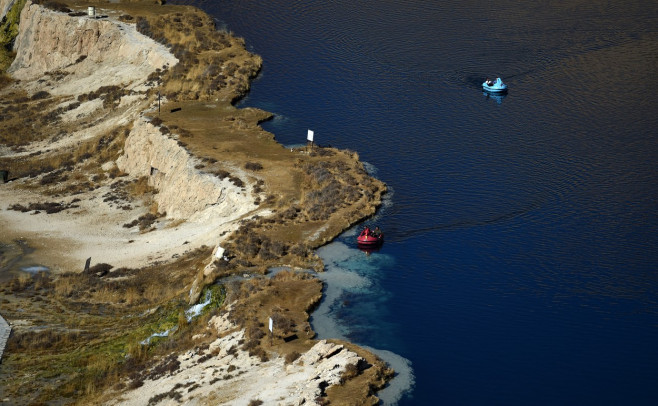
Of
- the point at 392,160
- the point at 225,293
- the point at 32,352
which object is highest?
the point at 392,160

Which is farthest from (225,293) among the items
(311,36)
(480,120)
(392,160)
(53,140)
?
(311,36)

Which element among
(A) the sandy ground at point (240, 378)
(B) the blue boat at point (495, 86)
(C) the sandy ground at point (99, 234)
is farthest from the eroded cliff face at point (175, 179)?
(B) the blue boat at point (495, 86)

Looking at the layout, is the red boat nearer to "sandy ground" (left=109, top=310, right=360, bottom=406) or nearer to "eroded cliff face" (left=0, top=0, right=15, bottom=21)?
"sandy ground" (left=109, top=310, right=360, bottom=406)

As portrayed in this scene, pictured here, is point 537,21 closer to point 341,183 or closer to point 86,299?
point 341,183

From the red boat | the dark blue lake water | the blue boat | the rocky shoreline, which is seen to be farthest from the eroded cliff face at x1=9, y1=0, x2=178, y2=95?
the red boat

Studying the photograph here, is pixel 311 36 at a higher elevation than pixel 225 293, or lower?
higher

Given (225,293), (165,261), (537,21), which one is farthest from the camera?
(537,21)
